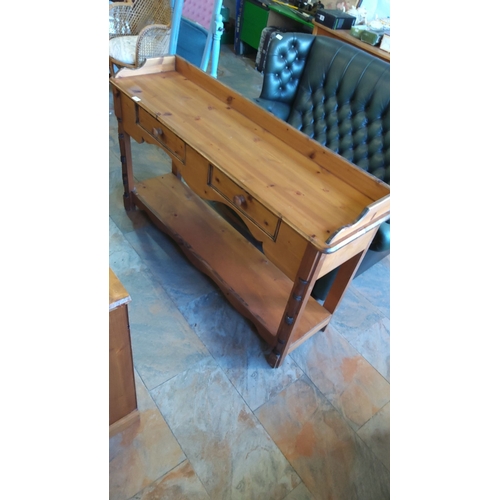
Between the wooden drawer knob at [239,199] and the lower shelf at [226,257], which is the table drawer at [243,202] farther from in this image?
the lower shelf at [226,257]

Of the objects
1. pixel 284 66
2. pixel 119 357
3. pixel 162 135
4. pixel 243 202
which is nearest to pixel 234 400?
pixel 119 357

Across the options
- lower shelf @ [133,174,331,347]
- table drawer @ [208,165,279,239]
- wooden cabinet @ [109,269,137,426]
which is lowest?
lower shelf @ [133,174,331,347]

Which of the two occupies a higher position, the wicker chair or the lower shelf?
the wicker chair

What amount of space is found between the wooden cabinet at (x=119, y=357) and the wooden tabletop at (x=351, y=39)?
3088 mm

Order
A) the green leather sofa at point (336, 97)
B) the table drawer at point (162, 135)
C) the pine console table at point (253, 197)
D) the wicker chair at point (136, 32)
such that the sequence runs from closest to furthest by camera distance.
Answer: the pine console table at point (253, 197)
the table drawer at point (162, 135)
the green leather sofa at point (336, 97)
the wicker chair at point (136, 32)

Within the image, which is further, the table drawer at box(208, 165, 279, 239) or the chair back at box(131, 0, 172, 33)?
the chair back at box(131, 0, 172, 33)

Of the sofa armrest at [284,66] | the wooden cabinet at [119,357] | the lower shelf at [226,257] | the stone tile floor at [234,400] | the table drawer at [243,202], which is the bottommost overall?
the stone tile floor at [234,400]

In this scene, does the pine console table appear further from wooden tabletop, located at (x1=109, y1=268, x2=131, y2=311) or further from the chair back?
the chair back

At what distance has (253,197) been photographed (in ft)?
4.02

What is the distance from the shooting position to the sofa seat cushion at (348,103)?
6.11ft

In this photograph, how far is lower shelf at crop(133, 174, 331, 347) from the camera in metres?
1.64

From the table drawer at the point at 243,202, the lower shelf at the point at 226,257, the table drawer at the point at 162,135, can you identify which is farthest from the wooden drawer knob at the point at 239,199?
the lower shelf at the point at 226,257

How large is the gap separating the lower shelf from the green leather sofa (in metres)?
0.28

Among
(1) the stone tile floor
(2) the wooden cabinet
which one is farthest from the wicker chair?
(2) the wooden cabinet
